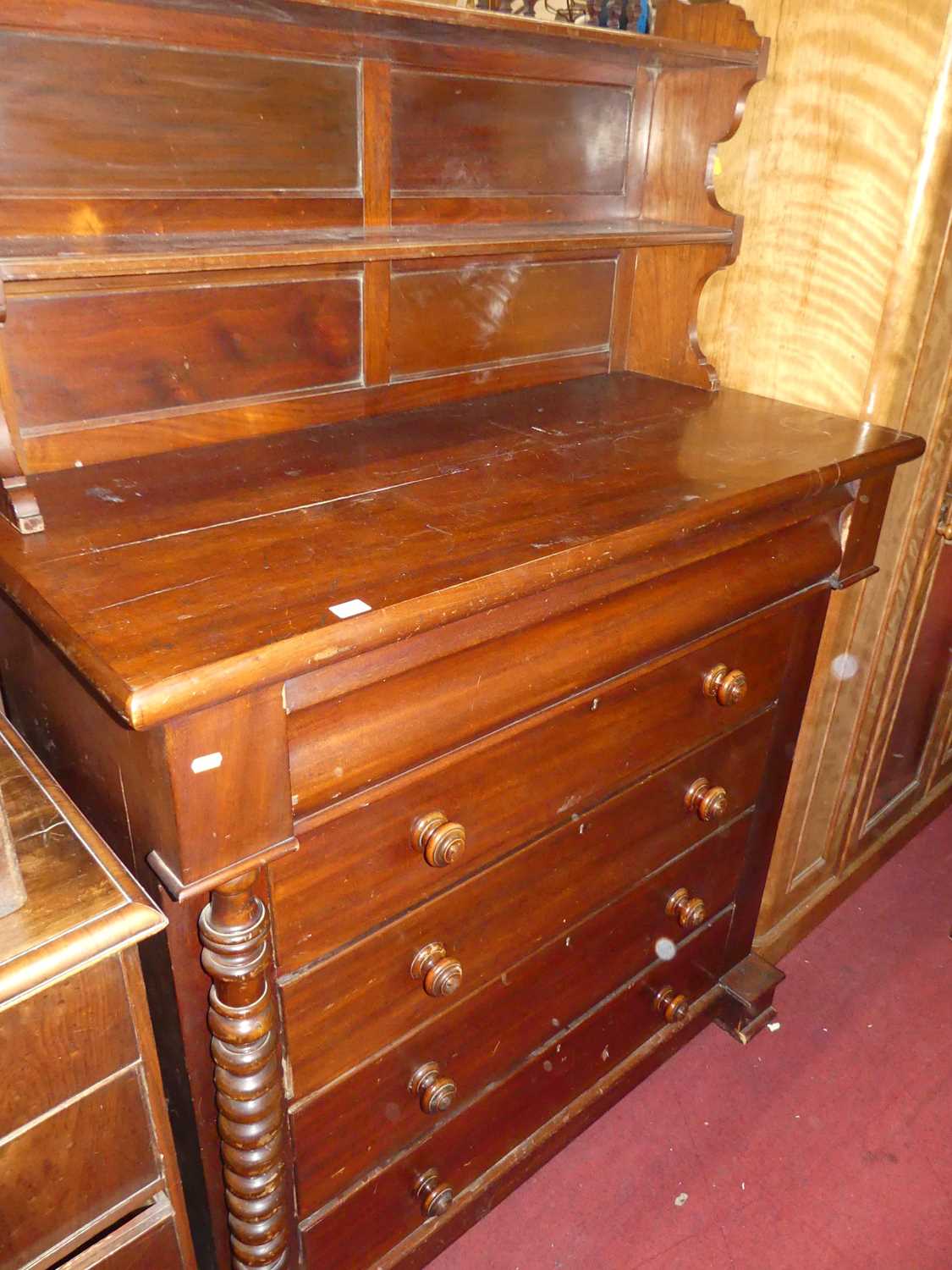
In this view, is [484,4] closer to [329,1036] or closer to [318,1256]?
[329,1036]

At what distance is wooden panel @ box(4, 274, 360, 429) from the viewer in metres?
1.26

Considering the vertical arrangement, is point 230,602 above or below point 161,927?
above

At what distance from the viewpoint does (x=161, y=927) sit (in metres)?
0.96

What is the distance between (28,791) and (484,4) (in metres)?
1.44

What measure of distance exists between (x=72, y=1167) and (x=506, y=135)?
1.65m

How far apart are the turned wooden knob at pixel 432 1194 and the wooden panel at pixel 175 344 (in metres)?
1.28

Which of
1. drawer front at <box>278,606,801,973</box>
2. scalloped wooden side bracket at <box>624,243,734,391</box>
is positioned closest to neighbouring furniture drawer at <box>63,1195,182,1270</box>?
drawer front at <box>278,606,801,973</box>

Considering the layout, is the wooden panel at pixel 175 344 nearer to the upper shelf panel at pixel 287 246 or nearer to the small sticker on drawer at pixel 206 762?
the upper shelf panel at pixel 287 246

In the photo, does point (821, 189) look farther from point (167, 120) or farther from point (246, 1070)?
point (246, 1070)

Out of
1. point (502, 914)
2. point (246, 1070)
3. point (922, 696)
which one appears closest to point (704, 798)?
point (502, 914)

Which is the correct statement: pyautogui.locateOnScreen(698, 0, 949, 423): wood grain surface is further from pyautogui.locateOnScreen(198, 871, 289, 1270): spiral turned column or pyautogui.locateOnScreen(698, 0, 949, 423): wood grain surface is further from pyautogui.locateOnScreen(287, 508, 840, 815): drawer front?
pyautogui.locateOnScreen(198, 871, 289, 1270): spiral turned column

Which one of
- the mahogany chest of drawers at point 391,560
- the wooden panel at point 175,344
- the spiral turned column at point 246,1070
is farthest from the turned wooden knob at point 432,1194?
the wooden panel at point 175,344

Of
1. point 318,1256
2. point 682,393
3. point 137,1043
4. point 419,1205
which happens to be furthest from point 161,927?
point 682,393

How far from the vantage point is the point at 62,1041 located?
3.19 feet
